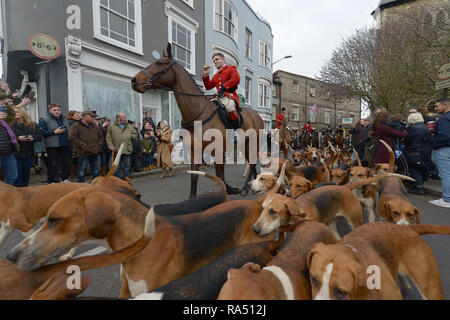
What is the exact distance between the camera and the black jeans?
6.46 meters

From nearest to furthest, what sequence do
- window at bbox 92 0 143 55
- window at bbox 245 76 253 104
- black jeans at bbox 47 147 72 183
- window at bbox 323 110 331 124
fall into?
black jeans at bbox 47 147 72 183
window at bbox 92 0 143 55
window at bbox 245 76 253 104
window at bbox 323 110 331 124

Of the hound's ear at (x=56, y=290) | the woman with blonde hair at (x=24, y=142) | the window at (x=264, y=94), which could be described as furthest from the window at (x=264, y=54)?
the hound's ear at (x=56, y=290)

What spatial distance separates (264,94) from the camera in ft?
86.0

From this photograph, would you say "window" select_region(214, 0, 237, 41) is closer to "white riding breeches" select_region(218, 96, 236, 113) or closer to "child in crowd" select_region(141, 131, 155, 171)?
"child in crowd" select_region(141, 131, 155, 171)

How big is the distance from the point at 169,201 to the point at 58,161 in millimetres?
3406

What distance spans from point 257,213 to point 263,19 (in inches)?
1064

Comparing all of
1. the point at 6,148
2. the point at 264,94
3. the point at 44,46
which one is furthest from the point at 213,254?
the point at 264,94

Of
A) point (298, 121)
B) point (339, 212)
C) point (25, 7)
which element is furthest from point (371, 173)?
point (298, 121)

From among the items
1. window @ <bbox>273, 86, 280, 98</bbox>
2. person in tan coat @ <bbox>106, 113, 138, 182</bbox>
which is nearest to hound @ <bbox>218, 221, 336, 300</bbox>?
person in tan coat @ <bbox>106, 113, 138, 182</bbox>

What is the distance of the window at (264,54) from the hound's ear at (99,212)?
25.9 meters

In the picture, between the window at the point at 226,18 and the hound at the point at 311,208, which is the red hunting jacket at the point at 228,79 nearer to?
the hound at the point at 311,208

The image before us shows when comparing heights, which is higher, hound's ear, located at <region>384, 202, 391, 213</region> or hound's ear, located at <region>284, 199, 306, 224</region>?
hound's ear, located at <region>284, 199, 306, 224</region>

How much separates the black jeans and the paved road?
1890 mm

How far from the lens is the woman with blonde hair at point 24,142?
19.1ft
